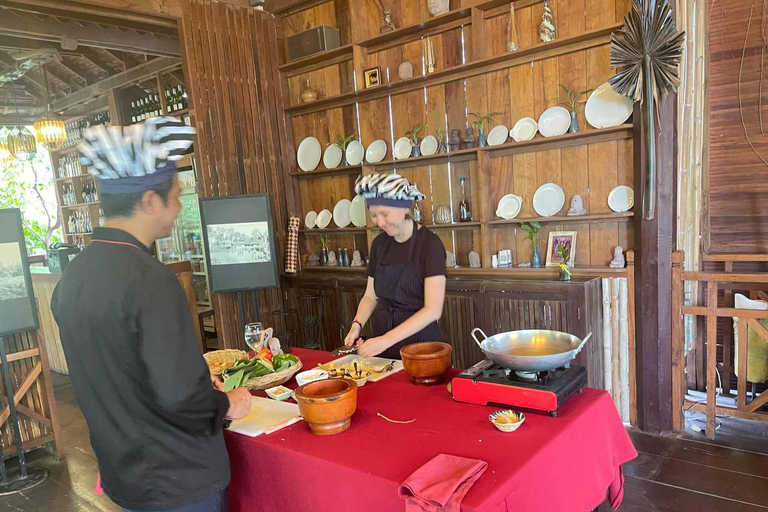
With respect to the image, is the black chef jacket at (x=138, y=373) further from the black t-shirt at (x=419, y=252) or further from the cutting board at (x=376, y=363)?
the black t-shirt at (x=419, y=252)

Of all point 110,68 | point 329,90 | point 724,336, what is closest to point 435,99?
point 329,90

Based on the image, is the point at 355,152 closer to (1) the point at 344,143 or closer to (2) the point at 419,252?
(1) the point at 344,143

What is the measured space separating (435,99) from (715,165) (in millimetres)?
2218

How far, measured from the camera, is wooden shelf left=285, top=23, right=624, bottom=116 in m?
3.70

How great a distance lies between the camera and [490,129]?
432 cm

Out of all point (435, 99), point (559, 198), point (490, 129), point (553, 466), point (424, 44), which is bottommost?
point (553, 466)

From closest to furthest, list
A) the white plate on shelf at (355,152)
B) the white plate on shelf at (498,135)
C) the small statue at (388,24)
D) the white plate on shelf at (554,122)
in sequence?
the white plate on shelf at (554,122), the white plate on shelf at (498,135), the small statue at (388,24), the white plate on shelf at (355,152)

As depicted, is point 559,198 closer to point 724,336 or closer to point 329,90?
point 724,336

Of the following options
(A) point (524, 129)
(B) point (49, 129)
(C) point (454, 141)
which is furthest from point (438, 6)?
(B) point (49, 129)

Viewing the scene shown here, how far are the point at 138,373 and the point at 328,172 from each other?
4.26 meters

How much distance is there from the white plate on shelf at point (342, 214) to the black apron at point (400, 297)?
8.49 ft

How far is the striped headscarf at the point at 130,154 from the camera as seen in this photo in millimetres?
1303

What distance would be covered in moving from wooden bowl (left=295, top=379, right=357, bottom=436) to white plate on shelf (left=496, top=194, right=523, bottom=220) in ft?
9.42

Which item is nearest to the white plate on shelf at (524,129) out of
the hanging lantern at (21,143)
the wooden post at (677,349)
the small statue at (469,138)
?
the small statue at (469,138)
